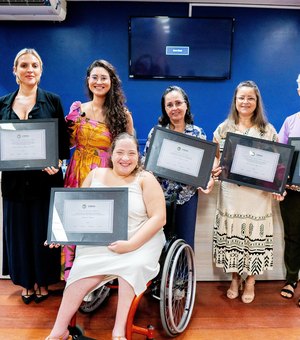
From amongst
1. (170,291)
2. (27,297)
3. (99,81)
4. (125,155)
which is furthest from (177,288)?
(99,81)

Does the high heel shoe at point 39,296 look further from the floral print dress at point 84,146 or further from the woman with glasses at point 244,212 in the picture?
the woman with glasses at point 244,212

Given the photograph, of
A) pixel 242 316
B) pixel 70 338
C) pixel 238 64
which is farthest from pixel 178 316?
pixel 238 64

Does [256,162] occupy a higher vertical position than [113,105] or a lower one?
lower

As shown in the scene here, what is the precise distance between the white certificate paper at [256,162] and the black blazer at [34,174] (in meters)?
1.01

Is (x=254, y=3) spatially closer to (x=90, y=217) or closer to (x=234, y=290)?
(x=234, y=290)

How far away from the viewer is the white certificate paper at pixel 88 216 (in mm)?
1624

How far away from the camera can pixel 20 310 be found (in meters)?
2.09

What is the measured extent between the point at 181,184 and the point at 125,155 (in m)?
0.42

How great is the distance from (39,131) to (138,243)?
0.79 m

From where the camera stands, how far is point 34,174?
1929mm

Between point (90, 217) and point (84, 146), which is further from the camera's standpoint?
point (84, 146)

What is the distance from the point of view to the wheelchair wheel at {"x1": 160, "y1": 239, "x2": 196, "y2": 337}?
1.63 metres

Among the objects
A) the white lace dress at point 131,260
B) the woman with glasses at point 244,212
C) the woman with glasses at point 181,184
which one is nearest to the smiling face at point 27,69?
the woman with glasses at point 181,184

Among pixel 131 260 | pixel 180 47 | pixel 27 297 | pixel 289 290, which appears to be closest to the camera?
pixel 131 260
